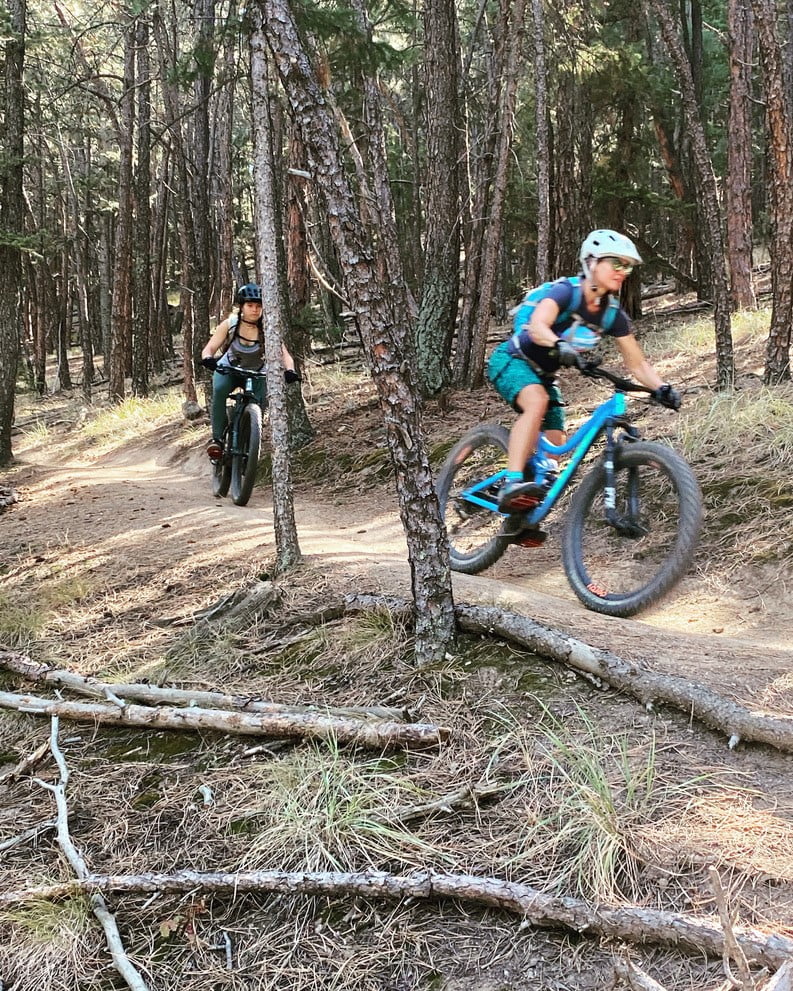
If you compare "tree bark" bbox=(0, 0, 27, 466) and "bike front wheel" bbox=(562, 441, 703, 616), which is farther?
"tree bark" bbox=(0, 0, 27, 466)

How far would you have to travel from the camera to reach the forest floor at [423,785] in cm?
243

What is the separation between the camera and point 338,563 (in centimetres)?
580

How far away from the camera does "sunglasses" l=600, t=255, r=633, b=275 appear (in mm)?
4480

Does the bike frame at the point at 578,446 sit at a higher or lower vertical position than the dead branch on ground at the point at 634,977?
higher

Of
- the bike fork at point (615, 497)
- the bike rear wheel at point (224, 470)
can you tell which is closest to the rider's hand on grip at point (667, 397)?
the bike fork at point (615, 497)

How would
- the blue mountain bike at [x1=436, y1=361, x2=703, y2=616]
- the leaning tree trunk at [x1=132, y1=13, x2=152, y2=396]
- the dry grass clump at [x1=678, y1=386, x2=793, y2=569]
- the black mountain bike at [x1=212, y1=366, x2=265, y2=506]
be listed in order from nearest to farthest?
the blue mountain bike at [x1=436, y1=361, x2=703, y2=616] → the dry grass clump at [x1=678, y1=386, x2=793, y2=569] → the black mountain bike at [x1=212, y1=366, x2=265, y2=506] → the leaning tree trunk at [x1=132, y1=13, x2=152, y2=396]

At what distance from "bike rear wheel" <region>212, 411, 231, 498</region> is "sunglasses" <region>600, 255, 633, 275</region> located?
5475 mm

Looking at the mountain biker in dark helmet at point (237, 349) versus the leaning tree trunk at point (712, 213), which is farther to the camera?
the mountain biker in dark helmet at point (237, 349)

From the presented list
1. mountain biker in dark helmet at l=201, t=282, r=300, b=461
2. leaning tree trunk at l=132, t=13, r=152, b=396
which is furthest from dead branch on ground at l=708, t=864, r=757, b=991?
leaning tree trunk at l=132, t=13, r=152, b=396

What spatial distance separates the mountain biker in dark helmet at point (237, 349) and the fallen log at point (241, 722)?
449 cm

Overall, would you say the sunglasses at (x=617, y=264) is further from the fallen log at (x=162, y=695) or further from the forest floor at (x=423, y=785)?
the fallen log at (x=162, y=695)

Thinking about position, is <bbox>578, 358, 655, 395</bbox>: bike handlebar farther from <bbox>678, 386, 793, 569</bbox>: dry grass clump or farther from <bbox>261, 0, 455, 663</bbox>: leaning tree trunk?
<bbox>678, 386, 793, 569</bbox>: dry grass clump

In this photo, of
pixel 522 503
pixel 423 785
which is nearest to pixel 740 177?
pixel 522 503

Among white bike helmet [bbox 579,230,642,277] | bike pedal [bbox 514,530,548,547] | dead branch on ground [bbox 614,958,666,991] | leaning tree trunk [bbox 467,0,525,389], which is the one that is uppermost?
leaning tree trunk [bbox 467,0,525,389]
